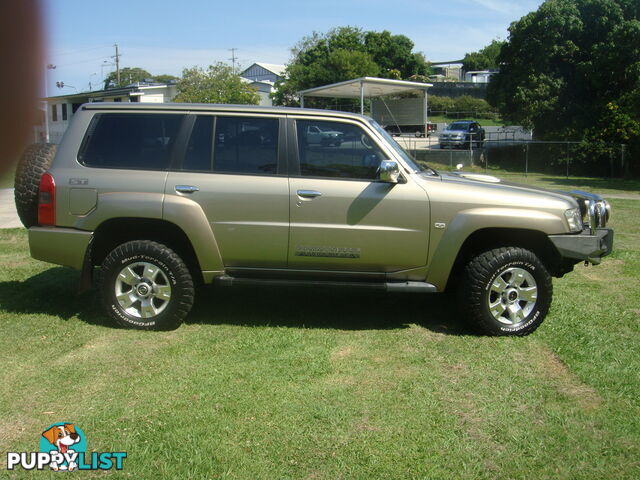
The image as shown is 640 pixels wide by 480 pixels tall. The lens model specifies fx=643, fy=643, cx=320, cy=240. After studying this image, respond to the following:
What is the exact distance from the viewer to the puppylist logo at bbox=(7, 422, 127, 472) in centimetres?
331

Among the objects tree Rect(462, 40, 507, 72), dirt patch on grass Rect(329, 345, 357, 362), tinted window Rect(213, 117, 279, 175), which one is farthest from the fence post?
tree Rect(462, 40, 507, 72)

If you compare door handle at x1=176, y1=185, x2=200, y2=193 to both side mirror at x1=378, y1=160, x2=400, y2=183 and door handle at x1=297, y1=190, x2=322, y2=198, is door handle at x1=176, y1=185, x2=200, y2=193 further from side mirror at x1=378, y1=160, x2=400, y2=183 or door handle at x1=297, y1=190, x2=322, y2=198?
side mirror at x1=378, y1=160, x2=400, y2=183

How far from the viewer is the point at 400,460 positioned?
11.5 feet

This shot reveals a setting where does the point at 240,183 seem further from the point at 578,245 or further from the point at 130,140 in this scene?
the point at 578,245

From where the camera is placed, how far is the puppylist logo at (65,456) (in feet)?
10.9

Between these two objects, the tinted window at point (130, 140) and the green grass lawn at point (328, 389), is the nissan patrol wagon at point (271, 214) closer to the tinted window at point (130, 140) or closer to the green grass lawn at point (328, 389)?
the tinted window at point (130, 140)

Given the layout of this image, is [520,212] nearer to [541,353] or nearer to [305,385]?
[541,353]

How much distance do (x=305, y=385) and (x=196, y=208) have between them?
190cm

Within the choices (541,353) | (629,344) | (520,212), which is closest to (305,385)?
(541,353)

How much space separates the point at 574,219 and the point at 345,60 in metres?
54.6

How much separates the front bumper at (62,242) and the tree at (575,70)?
25.9 meters

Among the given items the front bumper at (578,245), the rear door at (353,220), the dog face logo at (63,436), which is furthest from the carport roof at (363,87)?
the dog face logo at (63,436)

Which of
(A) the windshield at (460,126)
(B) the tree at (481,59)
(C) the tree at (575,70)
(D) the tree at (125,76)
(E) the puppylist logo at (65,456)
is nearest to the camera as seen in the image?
(D) the tree at (125,76)

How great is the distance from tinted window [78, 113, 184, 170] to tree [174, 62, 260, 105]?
35.0 meters
